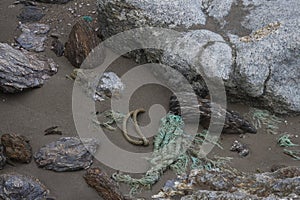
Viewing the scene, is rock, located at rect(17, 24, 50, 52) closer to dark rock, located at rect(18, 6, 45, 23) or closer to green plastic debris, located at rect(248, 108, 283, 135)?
dark rock, located at rect(18, 6, 45, 23)

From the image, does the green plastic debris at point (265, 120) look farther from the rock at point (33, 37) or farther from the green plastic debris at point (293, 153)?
the rock at point (33, 37)

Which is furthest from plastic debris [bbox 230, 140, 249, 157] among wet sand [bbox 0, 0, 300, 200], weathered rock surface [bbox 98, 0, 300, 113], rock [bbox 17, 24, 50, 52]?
rock [bbox 17, 24, 50, 52]

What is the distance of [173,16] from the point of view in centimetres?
390

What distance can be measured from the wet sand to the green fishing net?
50 mm

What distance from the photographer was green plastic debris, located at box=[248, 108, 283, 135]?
3.58 m

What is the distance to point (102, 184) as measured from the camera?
121 inches

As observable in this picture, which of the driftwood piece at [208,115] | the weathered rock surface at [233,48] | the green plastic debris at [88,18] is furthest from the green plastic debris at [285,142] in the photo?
the green plastic debris at [88,18]

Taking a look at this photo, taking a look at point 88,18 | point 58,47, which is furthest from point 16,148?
point 88,18

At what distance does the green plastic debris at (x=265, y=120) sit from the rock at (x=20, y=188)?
138cm

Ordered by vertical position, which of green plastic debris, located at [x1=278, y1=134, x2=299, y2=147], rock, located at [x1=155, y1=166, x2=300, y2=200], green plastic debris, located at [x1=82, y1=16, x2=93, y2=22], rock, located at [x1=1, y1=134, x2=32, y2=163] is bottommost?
rock, located at [x1=1, y1=134, x2=32, y2=163]

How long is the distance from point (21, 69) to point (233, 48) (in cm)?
137

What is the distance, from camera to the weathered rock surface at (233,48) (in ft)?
12.0

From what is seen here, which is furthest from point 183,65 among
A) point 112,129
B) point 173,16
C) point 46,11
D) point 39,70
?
point 46,11

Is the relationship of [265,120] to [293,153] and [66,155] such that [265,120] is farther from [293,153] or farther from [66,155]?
[66,155]
